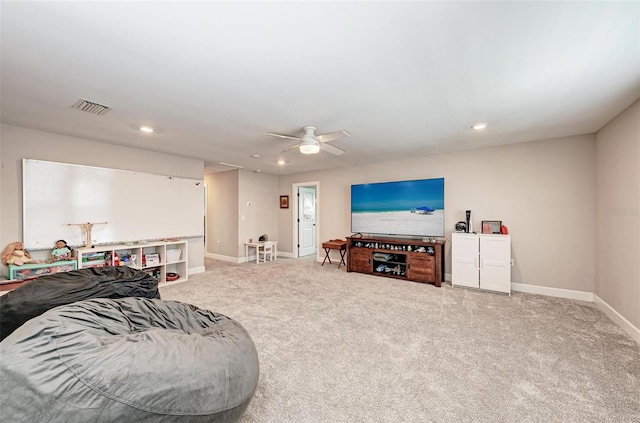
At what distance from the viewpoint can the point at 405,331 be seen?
112 inches

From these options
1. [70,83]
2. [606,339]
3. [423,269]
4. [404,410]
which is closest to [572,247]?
[606,339]

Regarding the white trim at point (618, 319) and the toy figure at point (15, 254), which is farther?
the toy figure at point (15, 254)

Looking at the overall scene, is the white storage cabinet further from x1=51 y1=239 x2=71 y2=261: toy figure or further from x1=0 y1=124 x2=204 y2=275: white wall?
x1=51 y1=239 x2=71 y2=261: toy figure

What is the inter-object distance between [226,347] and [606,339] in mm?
3597

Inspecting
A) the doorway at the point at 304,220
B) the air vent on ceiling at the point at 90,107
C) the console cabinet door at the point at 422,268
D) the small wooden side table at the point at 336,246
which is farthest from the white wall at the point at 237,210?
the console cabinet door at the point at 422,268

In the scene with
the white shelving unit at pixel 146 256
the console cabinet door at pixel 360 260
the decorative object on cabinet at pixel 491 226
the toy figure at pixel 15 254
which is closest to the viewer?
the toy figure at pixel 15 254

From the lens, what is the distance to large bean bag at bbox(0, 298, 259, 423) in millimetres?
1020

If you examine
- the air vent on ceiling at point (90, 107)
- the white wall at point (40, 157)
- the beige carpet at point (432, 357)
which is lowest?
the beige carpet at point (432, 357)

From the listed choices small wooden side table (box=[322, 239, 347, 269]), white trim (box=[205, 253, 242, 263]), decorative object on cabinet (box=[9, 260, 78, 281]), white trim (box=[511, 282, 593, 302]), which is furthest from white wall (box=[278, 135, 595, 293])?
decorative object on cabinet (box=[9, 260, 78, 281])

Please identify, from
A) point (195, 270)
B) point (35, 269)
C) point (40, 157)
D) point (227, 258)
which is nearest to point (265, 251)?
point (227, 258)

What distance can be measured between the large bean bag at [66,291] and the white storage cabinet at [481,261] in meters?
4.33

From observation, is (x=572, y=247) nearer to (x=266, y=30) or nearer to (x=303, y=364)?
(x=303, y=364)

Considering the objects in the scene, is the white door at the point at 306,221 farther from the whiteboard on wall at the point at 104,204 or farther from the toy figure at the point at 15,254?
the toy figure at the point at 15,254

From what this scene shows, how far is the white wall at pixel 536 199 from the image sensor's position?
392 centimetres
